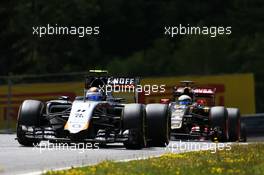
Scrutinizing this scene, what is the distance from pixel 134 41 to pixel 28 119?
4494 centimetres

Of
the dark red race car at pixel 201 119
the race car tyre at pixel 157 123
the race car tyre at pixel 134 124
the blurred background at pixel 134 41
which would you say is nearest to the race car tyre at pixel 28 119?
the race car tyre at pixel 134 124

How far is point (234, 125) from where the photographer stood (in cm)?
2136

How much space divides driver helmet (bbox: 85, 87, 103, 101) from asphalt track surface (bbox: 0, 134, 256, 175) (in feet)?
3.26

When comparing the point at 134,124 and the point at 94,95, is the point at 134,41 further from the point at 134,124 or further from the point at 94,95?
the point at 134,124

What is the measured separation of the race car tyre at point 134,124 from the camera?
52.6 feet

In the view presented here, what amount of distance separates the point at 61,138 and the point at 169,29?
142ft

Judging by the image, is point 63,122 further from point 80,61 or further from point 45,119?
point 80,61

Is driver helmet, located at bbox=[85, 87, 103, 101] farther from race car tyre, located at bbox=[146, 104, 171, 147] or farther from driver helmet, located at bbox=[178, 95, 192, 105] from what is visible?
driver helmet, located at bbox=[178, 95, 192, 105]

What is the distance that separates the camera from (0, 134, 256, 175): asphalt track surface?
1227cm

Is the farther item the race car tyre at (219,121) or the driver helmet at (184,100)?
the driver helmet at (184,100)

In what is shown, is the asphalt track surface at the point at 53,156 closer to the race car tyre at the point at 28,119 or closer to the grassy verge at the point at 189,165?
the race car tyre at the point at 28,119

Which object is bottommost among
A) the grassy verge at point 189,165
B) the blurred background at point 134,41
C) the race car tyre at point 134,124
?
the grassy verge at point 189,165

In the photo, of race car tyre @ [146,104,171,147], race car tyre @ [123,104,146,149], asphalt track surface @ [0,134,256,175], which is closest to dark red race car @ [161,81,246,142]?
asphalt track surface @ [0,134,256,175]

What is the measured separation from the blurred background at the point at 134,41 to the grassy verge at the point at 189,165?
85.0ft
